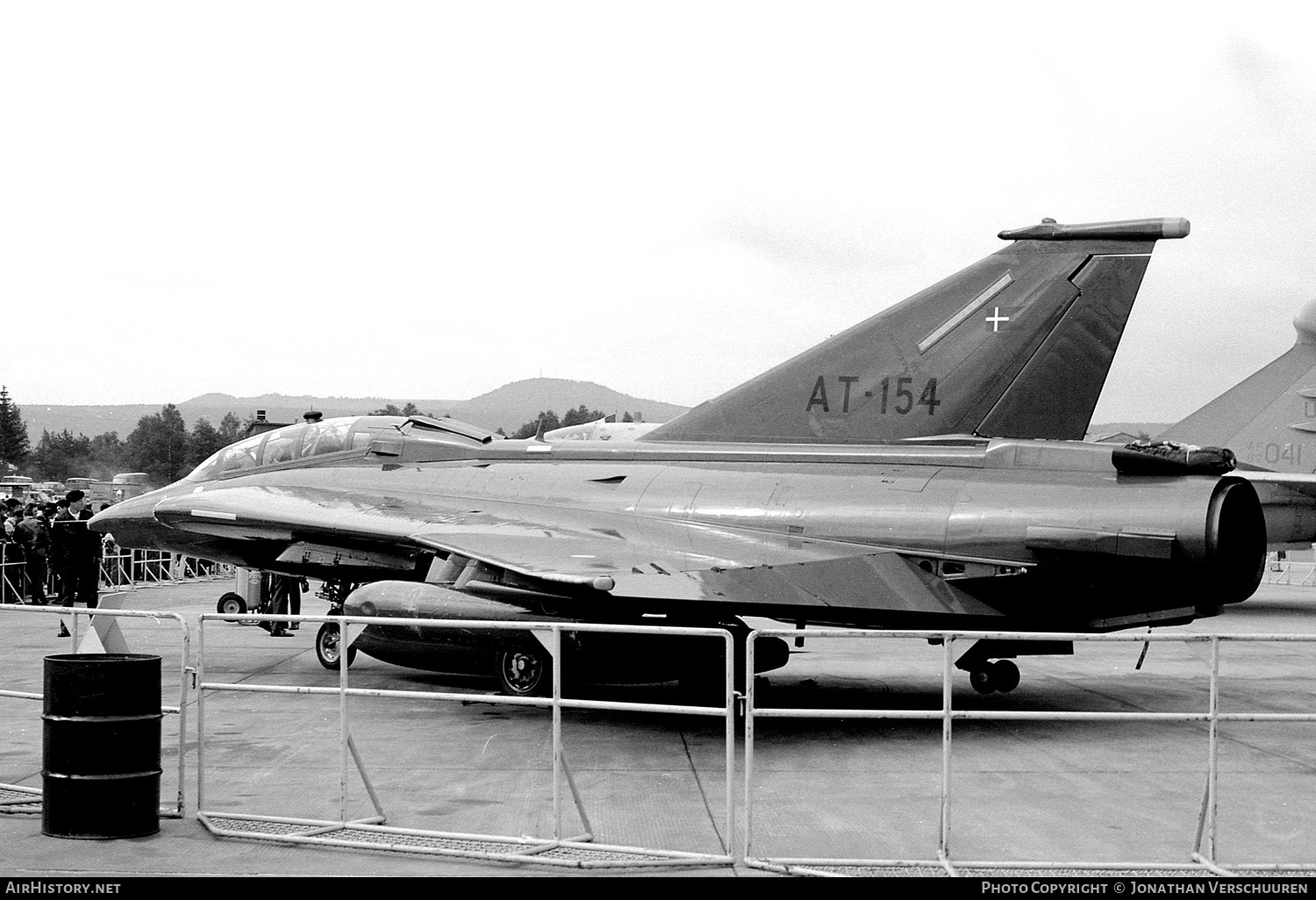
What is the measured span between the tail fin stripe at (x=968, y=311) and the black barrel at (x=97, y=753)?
8.04 meters

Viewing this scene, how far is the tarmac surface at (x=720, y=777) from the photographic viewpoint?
21.0 ft

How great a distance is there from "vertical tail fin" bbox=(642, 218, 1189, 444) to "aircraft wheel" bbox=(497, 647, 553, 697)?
352cm

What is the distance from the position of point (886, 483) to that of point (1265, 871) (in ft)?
18.4

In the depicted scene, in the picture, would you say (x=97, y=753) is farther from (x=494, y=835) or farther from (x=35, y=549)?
(x=35, y=549)

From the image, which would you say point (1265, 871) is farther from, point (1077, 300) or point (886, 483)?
point (1077, 300)

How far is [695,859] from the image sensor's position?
6.18 metres

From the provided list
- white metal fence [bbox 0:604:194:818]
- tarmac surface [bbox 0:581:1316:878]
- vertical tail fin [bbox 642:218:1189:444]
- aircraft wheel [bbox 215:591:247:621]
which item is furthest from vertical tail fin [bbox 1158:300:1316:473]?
white metal fence [bbox 0:604:194:818]

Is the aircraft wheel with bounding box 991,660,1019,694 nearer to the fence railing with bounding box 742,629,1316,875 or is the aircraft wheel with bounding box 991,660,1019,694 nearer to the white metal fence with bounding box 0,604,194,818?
the fence railing with bounding box 742,629,1316,875

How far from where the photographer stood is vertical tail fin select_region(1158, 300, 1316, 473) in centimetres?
2705

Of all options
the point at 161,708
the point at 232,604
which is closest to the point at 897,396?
the point at 161,708

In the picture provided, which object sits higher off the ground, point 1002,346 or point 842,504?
point 1002,346

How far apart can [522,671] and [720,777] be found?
139 inches

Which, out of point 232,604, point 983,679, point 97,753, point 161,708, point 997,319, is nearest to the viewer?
point 97,753

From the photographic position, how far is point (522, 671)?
457 inches
